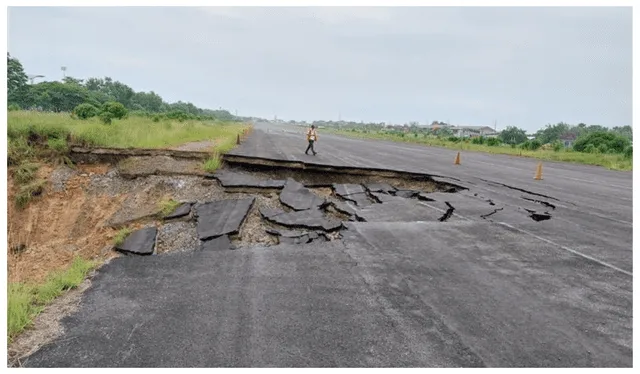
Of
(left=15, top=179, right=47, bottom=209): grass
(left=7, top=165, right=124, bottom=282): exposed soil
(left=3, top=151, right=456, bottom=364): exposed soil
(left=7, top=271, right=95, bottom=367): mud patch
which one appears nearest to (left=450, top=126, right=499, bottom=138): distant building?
(left=3, top=151, right=456, bottom=364): exposed soil

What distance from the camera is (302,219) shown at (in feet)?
20.9

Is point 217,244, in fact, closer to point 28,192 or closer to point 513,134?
point 28,192

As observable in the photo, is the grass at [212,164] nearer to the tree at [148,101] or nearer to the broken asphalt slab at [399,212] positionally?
the broken asphalt slab at [399,212]

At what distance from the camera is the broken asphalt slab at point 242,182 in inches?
338

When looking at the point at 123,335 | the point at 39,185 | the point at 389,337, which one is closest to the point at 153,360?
the point at 123,335

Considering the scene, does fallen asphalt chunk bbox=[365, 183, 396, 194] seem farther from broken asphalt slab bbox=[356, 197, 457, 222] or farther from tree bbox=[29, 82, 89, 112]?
tree bbox=[29, 82, 89, 112]

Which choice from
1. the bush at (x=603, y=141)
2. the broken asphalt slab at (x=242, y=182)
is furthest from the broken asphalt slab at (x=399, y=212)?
the bush at (x=603, y=141)

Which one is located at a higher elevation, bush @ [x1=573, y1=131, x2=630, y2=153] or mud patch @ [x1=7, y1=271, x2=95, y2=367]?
bush @ [x1=573, y1=131, x2=630, y2=153]

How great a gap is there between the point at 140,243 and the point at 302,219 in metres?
2.38

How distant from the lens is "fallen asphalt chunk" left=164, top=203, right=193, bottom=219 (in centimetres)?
685

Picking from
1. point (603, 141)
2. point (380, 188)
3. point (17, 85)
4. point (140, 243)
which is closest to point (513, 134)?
point (603, 141)

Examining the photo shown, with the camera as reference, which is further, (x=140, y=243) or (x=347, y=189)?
(x=347, y=189)

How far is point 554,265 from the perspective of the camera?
4660mm

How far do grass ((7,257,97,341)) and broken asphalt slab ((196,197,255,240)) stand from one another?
1.77 meters
